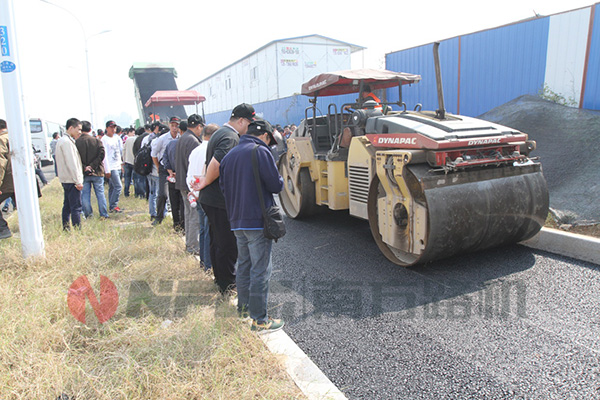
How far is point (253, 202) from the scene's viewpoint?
3168mm

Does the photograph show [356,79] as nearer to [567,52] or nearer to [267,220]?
[267,220]

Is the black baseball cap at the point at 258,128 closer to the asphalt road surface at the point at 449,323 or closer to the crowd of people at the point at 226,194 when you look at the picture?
the crowd of people at the point at 226,194

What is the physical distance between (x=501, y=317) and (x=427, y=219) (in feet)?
3.67

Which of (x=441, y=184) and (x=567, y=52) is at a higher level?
(x=567, y=52)

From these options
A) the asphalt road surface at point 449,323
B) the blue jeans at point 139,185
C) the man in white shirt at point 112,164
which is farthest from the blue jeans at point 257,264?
the blue jeans at point 139,185

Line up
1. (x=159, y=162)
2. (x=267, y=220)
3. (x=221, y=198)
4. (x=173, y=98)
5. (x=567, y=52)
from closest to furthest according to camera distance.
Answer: (x=267, y=220) < (x=221, y=198) < (x=159, y=162) < (x=567, y=52) < (x=173, y=98)

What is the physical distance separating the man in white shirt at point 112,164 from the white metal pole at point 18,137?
338cm

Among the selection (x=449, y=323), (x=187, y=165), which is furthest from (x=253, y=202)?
(x=187, y=165)

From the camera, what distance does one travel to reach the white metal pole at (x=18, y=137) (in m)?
4.43

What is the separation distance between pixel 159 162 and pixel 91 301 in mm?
3535

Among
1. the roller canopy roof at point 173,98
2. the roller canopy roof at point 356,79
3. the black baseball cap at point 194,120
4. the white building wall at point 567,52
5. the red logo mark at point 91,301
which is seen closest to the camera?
the red logo mark at point 91,301

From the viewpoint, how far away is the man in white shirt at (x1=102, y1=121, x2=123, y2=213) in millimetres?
8180

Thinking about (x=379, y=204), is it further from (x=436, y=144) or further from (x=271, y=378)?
(x=271, y=378)

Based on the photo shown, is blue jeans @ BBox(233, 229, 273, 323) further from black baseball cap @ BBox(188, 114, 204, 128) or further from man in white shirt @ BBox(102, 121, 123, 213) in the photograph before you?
man in white shirt @ BBox(102, 121, 123, 213)
